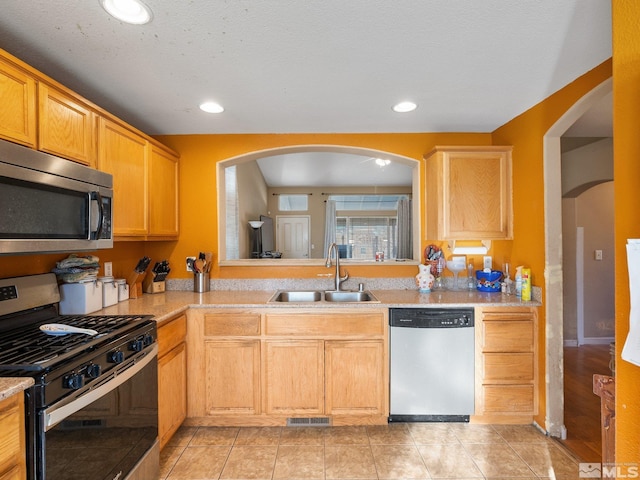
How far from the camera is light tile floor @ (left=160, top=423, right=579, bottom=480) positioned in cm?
186

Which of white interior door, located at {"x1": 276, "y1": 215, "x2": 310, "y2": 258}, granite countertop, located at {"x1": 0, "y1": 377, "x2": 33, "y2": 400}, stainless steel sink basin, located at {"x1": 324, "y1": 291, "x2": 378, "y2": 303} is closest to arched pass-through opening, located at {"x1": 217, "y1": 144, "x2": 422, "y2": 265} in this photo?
stainless steel sink basin, located at {"x1": 324, "y1": 291, "x2": 378, "y2": 303}

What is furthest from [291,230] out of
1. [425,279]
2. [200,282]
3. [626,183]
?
[626,183]

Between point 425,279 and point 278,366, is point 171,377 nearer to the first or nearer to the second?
point 278,366

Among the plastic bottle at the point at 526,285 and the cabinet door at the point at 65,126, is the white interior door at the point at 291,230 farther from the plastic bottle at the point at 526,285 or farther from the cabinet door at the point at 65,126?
the cabinet door at the point at 65,126

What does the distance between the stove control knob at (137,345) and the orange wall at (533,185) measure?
249 cm

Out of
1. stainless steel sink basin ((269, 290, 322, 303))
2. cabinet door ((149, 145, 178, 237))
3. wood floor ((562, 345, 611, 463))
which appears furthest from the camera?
stainless steel sink basin ((269, 290, 322, 303))

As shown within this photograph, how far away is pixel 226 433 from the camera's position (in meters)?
2.26

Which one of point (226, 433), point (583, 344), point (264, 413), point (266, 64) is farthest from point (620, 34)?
point (583, 344)

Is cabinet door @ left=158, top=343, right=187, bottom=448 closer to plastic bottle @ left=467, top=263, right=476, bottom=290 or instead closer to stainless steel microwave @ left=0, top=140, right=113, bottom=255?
stainless steel microwave @ left=0, top=140, right=113, bottom=255

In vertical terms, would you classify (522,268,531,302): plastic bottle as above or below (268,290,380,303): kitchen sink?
above

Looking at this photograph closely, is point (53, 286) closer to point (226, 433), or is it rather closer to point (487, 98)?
point (226, 433)

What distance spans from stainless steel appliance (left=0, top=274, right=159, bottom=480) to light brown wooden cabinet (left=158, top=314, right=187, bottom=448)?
0.15 meters
